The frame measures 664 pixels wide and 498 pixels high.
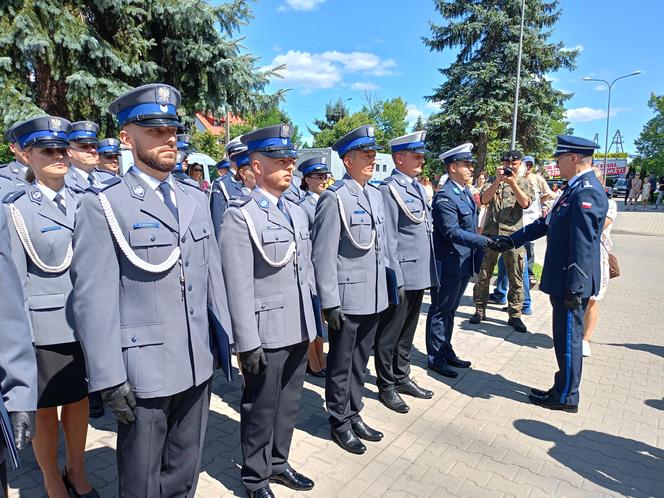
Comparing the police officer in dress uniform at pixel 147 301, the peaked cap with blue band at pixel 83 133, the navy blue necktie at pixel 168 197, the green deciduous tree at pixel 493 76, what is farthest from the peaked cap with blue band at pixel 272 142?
the green deciduous tree at pixel 493 76

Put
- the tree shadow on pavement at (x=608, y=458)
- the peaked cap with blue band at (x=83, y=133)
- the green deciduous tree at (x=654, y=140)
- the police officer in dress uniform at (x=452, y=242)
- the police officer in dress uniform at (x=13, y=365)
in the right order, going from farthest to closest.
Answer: the green deciduous tree at (x=654, y=140), the police officer in dress uniform at (x=452, y=242), the peaked cap with blue band at (x=83, y=133), the tree shadow on pavement at (x=608, y=458), the police officer in dress uniform at (x=13, y=365)

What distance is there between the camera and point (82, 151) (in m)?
4.37

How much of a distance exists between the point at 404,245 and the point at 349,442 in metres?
1.68

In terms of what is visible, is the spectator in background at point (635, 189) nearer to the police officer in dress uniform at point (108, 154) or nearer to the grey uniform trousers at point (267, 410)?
the police officer in dress uniform at point (108, 154)

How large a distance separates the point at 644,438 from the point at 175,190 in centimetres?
388

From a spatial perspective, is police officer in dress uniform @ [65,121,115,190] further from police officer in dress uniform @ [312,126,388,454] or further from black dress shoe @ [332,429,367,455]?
black dress shoe @ [332,429,367,455]

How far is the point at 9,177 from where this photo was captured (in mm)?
3771

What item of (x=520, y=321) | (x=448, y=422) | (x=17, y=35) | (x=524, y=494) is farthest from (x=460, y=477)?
(x=17, y=35)

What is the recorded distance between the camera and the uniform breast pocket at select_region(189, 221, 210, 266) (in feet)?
7.06

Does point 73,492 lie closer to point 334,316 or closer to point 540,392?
point 334,316

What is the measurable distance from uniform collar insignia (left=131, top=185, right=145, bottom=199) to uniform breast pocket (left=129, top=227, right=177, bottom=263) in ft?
0.51

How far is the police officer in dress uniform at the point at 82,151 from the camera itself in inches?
165

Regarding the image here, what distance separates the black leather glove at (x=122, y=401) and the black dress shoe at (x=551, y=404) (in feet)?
11.5

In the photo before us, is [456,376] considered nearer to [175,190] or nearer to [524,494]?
[524,494]
